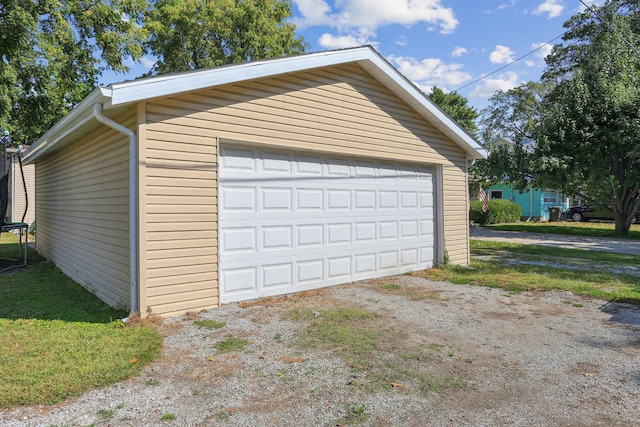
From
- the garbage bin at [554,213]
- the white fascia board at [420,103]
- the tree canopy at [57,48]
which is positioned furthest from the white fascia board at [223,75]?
the garbage bin at [554,213]

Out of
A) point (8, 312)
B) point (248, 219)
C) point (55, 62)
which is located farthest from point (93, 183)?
point (55, 62)

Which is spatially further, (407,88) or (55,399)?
(407,88)

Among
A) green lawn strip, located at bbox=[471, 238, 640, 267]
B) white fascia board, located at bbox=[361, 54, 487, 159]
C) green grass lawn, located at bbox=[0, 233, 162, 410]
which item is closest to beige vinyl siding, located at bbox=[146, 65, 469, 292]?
white fascia board, located at bbox=[361, 54, 487, 159]

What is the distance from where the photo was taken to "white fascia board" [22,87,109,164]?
15.2ft

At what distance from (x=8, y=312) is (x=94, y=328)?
1738 millimetres

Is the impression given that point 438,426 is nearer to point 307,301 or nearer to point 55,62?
point 307,301

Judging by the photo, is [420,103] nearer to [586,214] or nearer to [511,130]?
[511,130]

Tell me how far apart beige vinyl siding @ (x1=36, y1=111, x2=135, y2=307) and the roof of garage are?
327 millimetres

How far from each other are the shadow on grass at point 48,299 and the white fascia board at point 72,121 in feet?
8.14

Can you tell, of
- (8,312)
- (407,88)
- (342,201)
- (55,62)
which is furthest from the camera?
(55,62)

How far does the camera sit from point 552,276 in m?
7.90

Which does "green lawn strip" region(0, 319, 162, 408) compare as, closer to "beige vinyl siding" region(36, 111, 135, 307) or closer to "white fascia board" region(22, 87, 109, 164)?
"beige vinyl siding" region(36, 111, 135, 307)

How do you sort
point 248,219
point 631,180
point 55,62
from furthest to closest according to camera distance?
point 631,180, point 55,62, point 248,219

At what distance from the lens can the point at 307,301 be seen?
5852 millimetres
